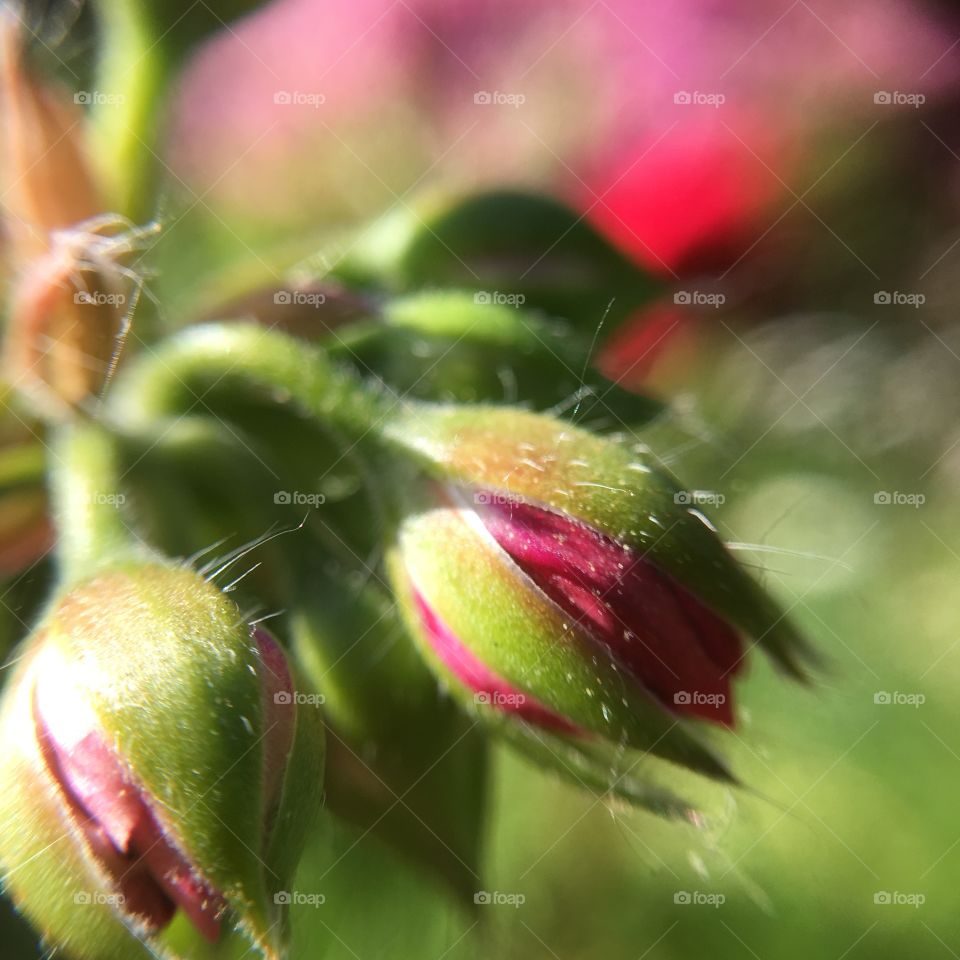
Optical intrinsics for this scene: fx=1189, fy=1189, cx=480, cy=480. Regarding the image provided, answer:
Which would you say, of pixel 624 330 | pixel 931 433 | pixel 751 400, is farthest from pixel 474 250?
pixel 931 433
